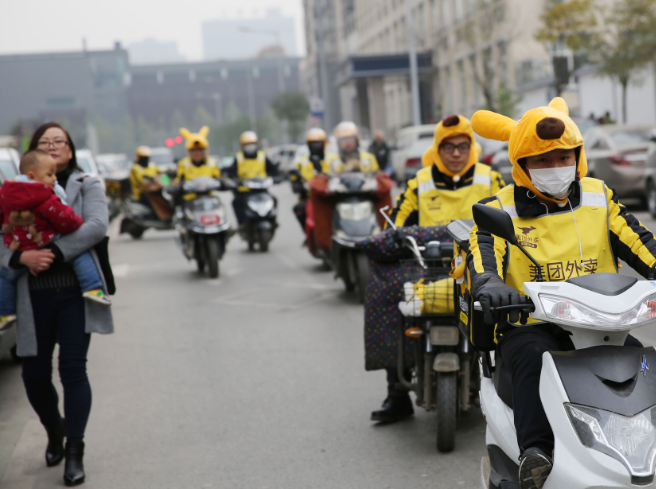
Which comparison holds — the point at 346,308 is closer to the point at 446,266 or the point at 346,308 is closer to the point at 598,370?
the point at 446,266

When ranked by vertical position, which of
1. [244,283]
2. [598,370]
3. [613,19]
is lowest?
[244,283]

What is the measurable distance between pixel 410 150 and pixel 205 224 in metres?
15.6

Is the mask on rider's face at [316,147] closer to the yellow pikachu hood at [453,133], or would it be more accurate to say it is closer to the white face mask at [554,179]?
the yellow pikachu hood at [453,133]

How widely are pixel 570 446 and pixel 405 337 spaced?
2252mm

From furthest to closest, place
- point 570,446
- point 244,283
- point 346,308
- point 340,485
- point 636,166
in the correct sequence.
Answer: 1. point 636,166
2. point 244,283
3. point 346,308
4. point 340,485
5. point 570,446

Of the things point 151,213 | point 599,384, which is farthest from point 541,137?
point 151,213

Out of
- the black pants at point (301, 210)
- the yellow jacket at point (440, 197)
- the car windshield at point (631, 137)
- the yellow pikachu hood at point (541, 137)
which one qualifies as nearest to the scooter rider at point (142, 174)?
the black pants at point (301, 210)

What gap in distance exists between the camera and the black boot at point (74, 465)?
447 centimetres

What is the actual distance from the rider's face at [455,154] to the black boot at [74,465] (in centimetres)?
272

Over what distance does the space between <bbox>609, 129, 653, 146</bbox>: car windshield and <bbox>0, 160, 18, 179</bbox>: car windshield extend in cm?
1138

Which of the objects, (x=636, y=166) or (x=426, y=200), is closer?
(x=426, y=200)

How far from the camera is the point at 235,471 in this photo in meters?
4.57

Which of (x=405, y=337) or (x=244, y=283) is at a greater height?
(x=405, y=337)

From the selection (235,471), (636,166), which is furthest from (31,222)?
(636,166)
